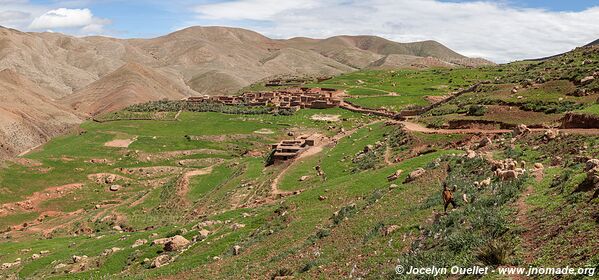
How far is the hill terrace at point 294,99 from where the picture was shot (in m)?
83.9

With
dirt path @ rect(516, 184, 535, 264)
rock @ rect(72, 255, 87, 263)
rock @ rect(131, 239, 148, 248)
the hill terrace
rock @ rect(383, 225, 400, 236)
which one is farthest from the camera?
the hill terrace

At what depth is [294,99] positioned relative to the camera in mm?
89250

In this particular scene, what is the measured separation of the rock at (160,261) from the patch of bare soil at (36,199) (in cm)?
3024

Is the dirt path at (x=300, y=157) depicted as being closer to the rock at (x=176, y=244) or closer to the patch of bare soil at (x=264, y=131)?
the rock at (x=176, y=244)

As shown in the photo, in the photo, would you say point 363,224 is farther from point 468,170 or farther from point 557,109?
point 557,109

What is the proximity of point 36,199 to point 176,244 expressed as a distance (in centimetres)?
3184

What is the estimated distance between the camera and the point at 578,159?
60.1ft

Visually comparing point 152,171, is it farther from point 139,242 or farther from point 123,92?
point 123,92

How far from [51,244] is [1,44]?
188m

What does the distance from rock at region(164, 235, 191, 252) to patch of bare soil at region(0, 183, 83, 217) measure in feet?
95.4

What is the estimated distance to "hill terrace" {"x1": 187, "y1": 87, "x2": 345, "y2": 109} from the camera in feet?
275

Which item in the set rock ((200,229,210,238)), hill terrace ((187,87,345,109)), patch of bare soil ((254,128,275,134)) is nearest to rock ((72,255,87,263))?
rock ((200,229,210,238))

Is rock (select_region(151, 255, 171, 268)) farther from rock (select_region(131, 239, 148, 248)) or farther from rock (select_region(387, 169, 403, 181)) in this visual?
rock (select_region(387, 169, 403, 181))

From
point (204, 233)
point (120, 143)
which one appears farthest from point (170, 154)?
point (204, 233)
